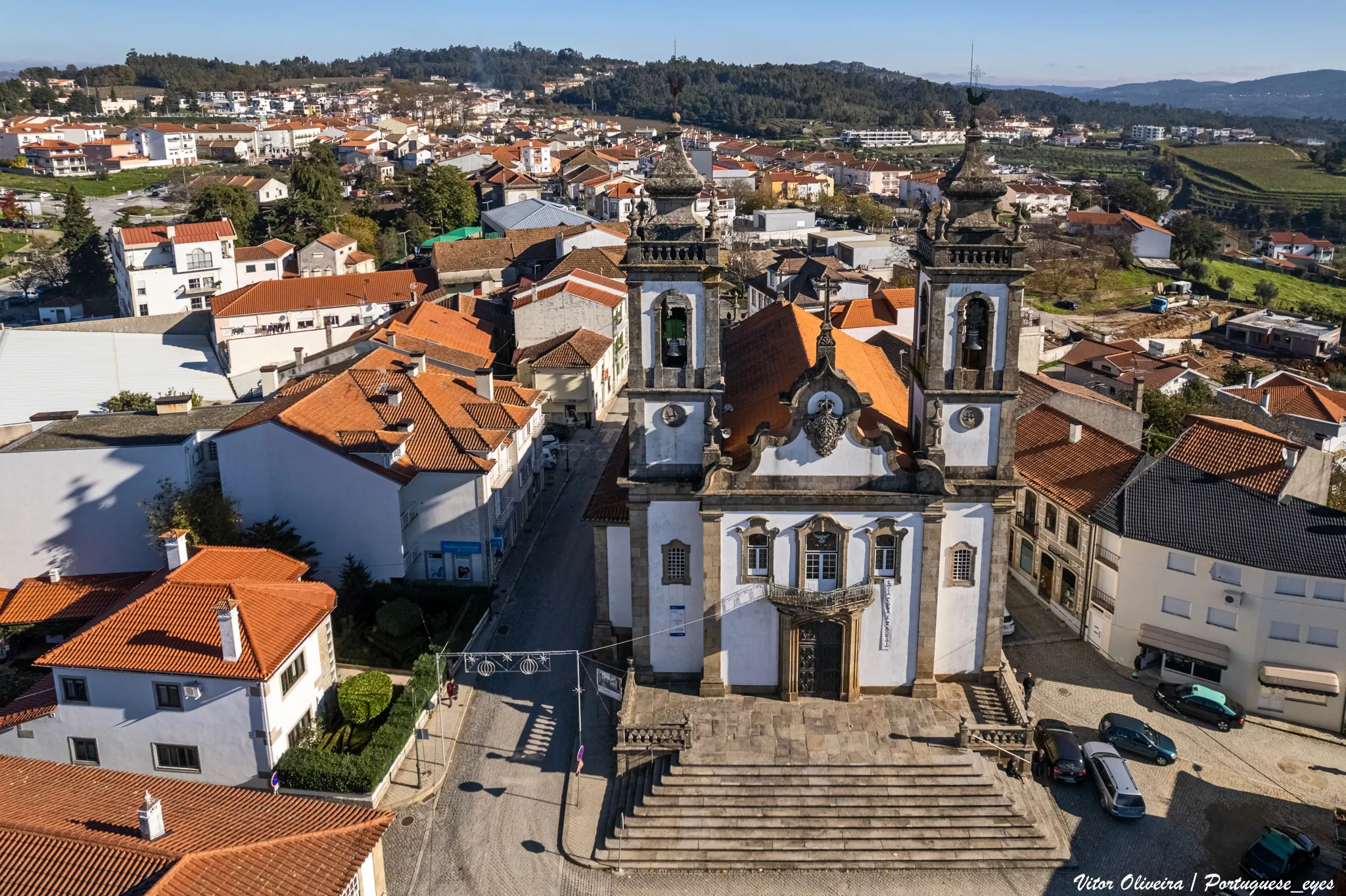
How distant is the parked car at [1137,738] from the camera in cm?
2622

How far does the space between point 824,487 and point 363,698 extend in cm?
1349

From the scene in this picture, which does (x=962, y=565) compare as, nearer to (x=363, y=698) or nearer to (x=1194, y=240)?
(x=363, y=698)

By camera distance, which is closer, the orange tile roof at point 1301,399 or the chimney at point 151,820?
the chimney at point 151,820

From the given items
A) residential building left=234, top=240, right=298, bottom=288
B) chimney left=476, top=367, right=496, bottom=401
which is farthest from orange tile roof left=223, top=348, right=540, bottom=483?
residential building left=234, top=240, right=298, bottom=288

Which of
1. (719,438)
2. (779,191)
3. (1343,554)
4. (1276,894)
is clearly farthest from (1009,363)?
(779,191)

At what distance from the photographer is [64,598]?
109 feet

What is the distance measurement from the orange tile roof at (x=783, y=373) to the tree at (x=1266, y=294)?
72.3m

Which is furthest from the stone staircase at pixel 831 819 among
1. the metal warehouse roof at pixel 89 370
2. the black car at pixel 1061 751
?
the metal warehouse roof at pixel 89 370

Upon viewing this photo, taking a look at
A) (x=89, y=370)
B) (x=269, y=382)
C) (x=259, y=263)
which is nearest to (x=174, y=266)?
(x=259, y=263)

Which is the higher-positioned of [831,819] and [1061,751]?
[1061,751]

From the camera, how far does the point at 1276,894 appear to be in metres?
22.0

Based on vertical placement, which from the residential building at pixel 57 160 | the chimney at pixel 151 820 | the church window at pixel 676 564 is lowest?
the chimney at pixel 151 820

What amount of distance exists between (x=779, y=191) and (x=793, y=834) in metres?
109

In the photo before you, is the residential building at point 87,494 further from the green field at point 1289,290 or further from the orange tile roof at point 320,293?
the green field at point 1289,290
